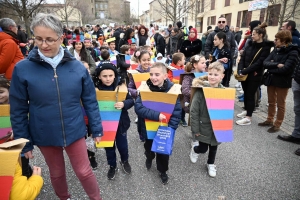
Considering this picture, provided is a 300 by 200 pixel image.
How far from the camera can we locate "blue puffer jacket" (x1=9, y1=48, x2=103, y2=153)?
160cm

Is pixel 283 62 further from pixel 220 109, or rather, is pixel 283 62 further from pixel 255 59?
pixel 220 109

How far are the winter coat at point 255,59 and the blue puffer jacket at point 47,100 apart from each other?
3550 millimetres

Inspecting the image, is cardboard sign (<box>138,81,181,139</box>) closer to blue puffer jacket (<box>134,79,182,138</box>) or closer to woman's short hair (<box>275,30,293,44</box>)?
blue puffer jacket (<box>134,79,182,138</box>)

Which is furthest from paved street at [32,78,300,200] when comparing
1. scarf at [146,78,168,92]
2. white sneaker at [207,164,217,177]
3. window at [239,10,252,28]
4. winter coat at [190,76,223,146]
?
window at [239,10,252,28]

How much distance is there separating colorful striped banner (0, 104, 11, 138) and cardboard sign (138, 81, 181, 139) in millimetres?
1477

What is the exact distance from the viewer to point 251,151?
3.36m

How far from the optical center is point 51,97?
1.64m

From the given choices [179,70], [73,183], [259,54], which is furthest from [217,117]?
[259,54]

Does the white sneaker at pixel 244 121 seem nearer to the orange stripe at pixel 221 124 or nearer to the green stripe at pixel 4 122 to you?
the orange stripe at pixel 221 124

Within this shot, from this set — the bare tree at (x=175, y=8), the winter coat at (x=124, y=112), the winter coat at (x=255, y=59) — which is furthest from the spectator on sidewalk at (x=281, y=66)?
the bare tree at (x=175, y=8)

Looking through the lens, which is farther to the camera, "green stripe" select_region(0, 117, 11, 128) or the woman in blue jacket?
"green stripe" select_region(0, 117, 11, 128)

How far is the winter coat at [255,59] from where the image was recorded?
400cm

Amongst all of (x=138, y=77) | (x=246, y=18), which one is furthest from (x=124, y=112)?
(x=246, y=18)

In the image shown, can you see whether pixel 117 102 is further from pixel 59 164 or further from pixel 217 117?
pixel 217 117
